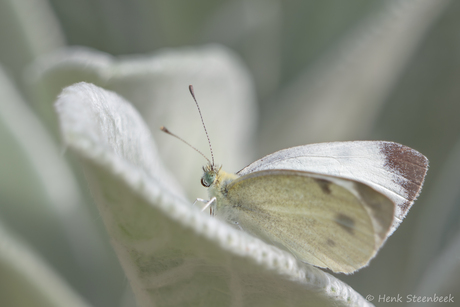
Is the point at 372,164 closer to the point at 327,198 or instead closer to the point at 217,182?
the point at 327,198

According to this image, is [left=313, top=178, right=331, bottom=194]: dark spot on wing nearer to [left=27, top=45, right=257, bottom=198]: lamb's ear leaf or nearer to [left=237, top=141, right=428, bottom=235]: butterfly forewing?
[left=237, top=141, right=428, bottom=235]: butterfly forewing

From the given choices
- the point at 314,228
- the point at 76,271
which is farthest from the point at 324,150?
the point at 76,271

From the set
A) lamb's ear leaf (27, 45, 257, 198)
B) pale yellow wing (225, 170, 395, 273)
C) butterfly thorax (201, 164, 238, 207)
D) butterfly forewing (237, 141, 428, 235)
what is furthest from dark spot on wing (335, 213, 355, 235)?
lamb's ear leaf (27, 45, 257, 198)

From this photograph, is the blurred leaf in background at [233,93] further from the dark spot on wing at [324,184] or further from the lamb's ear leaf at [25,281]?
the dark spot on wing at [324,184]

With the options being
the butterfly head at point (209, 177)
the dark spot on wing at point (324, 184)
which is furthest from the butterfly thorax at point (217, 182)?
the dark spot on wing at point (324, 184)

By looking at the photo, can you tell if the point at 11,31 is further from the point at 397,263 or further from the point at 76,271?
the point at 397,263

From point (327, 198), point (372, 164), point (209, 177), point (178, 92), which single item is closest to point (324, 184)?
point (327, 198)
